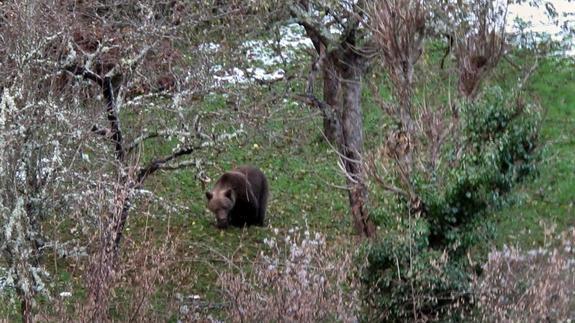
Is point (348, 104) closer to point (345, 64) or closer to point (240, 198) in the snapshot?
point (345, 64)

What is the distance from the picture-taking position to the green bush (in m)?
10.4

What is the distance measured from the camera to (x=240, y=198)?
16.3 meters

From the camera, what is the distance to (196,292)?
13.4 meters

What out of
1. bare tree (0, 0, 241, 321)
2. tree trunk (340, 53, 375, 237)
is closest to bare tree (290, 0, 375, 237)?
tree trunk (340, 53, 375, 237)

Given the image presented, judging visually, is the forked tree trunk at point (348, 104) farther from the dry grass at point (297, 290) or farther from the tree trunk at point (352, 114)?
the dry grass at point (297, 290)

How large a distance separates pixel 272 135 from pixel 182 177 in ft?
19.1

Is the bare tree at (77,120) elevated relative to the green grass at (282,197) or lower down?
elevated

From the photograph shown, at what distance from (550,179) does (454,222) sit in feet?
25.0

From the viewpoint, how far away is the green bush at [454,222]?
34.2ft

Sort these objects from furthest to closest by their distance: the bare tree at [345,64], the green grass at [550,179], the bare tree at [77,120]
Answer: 1. the bare tree at [345,64]
2. the green grass at [550,179]
3. the bare tree at [77,120]

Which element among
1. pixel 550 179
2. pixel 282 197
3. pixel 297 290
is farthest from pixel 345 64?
pixel 550 179

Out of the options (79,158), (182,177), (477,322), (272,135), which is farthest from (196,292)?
(182,177)

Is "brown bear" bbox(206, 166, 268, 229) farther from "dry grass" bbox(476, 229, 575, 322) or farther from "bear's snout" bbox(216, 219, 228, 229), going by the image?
"dry grass" bbox(476, 229, 575, 322)

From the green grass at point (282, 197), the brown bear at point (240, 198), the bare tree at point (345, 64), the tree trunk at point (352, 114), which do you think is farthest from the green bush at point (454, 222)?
the brown bear at point (240, 198)
